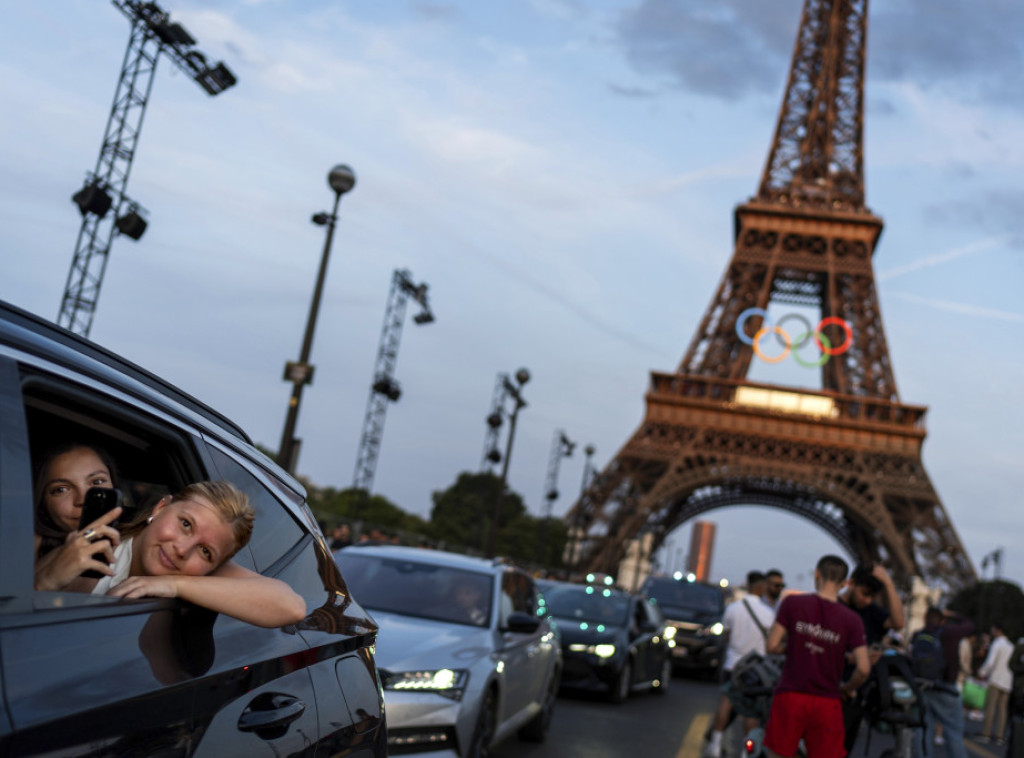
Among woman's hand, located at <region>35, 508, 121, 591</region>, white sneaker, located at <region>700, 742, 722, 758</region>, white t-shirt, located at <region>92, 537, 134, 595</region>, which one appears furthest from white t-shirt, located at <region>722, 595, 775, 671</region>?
woman's hand, located at <region>35, 508, 121, 591</region>

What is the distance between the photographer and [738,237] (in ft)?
192

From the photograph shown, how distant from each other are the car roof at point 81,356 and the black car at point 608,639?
1058 centimetres

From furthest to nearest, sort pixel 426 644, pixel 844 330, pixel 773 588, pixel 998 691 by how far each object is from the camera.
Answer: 1. pixel 844 330
2. pixel 998 691
3. pixel 773 588
4. pixel 426 644

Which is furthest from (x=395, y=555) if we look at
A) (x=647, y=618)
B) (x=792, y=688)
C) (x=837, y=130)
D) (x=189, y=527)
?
(x=837, y=130)

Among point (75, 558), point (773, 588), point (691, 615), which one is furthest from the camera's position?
point (691, 615)

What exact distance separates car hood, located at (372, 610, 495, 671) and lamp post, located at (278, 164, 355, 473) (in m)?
8.36

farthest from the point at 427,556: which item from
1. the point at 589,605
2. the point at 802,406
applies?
the point at 802,406

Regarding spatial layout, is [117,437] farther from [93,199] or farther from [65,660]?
[93,199]

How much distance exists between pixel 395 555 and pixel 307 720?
19.2ft

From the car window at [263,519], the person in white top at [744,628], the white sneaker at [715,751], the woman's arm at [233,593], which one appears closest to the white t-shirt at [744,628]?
the person in white top at [744,628]

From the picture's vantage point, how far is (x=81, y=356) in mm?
2121

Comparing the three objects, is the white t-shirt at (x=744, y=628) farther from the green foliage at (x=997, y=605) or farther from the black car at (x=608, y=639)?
the green foliage at (x=997, y=605)

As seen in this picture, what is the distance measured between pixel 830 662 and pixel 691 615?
1456 centimetres

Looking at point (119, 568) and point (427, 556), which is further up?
point (427, 556)
